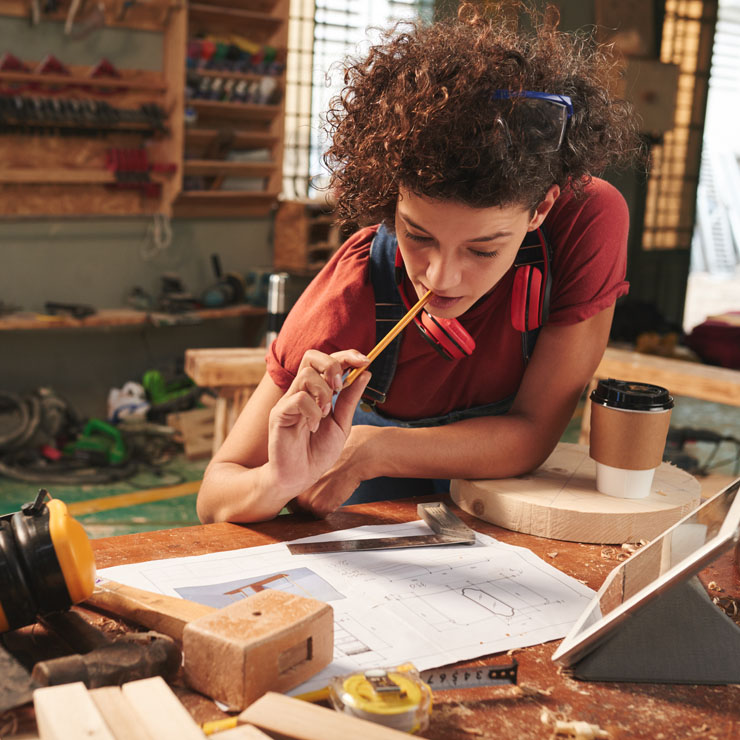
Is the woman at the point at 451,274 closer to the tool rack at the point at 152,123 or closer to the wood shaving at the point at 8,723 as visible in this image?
the wood shaving at the point at 8,723

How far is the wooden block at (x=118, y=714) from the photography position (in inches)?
29.1

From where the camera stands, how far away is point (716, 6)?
7.34m

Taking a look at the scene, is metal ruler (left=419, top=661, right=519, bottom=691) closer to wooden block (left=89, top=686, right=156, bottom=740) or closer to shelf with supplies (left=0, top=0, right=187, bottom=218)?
wooden block (left=89, top=686, right=156, bottom=740)

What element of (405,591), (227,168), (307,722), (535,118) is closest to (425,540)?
(405,591)

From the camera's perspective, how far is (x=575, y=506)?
4.40 ft

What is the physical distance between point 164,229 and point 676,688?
15.5 feet

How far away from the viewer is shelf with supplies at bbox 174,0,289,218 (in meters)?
4.96

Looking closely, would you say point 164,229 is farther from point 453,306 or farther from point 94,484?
point 453,306

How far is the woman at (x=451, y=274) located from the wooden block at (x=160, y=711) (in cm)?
53

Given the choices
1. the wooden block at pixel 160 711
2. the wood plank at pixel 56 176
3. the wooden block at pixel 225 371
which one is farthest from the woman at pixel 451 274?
the wood plank at pixel 56 176

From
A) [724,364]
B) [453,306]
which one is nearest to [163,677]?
[453,306]

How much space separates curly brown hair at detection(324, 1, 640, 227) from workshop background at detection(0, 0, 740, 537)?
2651mm

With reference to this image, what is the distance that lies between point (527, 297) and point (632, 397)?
0.86 feet

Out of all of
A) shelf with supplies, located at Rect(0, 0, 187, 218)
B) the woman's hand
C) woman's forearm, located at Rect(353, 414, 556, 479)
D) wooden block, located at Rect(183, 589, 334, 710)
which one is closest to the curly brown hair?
the woman's hand
